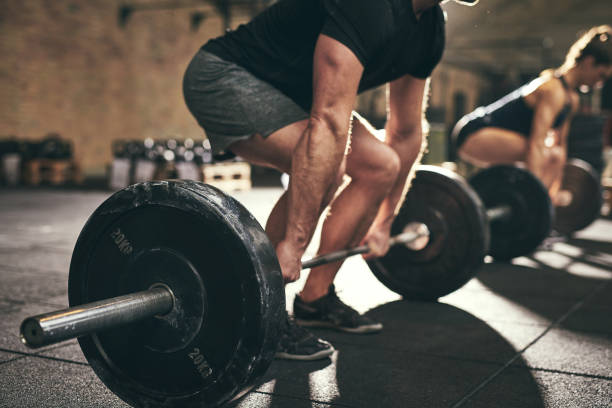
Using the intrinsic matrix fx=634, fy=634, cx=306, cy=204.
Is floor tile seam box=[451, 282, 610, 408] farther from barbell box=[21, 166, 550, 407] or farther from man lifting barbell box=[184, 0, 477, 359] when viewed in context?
barbell box=[21, 166, 550, 407]

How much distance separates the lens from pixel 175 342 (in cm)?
108

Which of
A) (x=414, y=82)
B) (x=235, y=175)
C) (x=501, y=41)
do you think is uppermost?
(x=501, y=41)

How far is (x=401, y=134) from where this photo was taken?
1848 millimetres

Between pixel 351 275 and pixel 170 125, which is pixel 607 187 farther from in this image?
pixel 170 125

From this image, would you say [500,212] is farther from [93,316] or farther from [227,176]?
[227,176]

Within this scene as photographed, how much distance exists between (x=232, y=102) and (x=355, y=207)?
43cm

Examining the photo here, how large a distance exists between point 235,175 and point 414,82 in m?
6.08

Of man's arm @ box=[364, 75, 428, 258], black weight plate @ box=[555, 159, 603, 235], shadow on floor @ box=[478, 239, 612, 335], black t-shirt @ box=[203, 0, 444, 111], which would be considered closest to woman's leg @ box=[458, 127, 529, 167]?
shadow on floor @ box=[478, 239, 612, 335]

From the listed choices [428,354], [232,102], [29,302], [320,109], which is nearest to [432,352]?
[428,354]

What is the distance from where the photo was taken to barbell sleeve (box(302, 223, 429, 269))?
1503 mm

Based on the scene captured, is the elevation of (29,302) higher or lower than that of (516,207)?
lower

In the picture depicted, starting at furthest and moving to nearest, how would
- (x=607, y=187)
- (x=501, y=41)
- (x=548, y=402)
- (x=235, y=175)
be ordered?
(x=501, y=41) < (x=235, y=175) < (x=607, y=187) < (x=548, y=402)

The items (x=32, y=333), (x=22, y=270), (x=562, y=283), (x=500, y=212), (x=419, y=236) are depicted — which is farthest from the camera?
(x=500, y=212)

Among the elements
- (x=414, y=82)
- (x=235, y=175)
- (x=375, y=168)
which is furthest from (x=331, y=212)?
(x=235, y=175)
